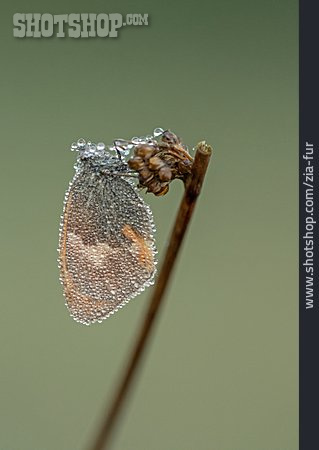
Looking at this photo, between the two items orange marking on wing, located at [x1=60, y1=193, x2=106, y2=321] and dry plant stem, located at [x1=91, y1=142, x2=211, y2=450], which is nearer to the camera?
dry plant stem, located at [x1=91, y1=142, x2=211, y2=450]

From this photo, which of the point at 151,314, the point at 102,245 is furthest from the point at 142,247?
the point at 151,314

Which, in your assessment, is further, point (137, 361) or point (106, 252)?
point (106, 252)

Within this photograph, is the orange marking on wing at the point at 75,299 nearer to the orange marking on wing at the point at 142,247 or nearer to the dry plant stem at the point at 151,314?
the orange marking on wing at the point at 142,247

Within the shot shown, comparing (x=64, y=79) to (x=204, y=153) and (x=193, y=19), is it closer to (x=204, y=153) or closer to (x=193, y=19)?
(x=193, y=19)

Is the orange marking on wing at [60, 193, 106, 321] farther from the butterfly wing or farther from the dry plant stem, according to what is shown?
the dry plant stem

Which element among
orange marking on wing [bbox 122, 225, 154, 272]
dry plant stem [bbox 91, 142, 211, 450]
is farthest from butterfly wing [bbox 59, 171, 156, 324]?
dry plant stem [bbox 91, 142, 211, 450]
